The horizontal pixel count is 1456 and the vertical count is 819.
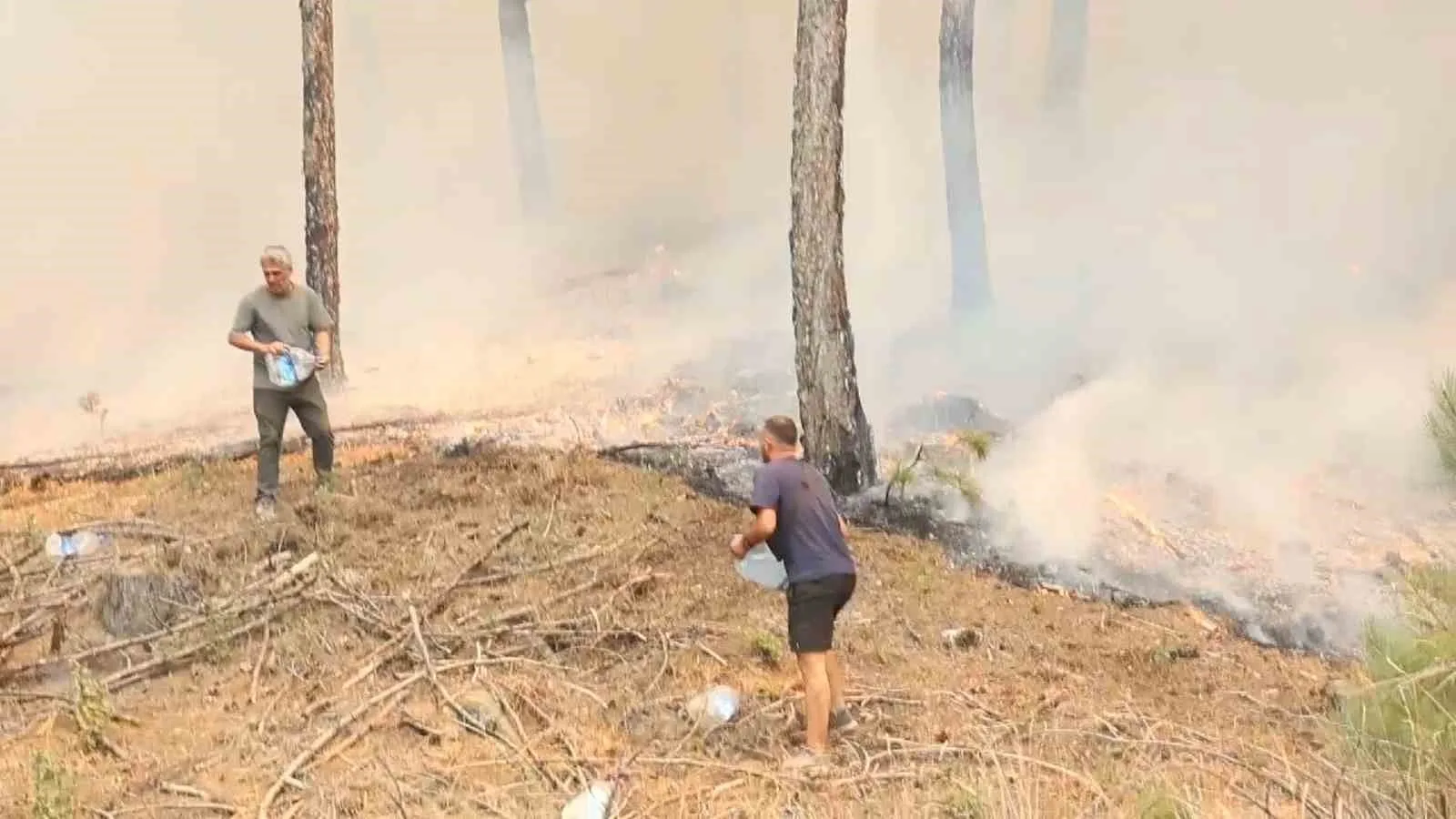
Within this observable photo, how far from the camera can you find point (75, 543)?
597 centimetres

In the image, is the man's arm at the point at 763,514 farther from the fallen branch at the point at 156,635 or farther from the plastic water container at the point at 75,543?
the plastic water container at the point at 75,543

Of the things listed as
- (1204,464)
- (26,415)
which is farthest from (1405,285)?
(26,415)

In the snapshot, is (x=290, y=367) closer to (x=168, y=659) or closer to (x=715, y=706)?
(x=168, y=659)

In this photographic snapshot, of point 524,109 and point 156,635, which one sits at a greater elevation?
point 524,109

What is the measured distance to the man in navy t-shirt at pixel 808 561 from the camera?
158 inches

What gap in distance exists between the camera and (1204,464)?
810 cm

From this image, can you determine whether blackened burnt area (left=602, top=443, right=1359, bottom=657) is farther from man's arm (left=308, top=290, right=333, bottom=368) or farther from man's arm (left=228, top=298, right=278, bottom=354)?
man's arm (left=228, top=298, right=278, bottom=354)

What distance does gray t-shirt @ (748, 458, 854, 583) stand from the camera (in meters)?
4.03

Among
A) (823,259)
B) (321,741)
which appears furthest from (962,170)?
(321,741)

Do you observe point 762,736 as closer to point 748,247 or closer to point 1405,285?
point 1405,285

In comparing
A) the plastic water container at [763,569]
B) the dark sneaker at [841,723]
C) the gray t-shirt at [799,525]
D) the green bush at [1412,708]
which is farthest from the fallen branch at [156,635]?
the green bush at [1412,708]

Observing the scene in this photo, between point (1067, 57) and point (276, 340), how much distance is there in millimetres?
12129

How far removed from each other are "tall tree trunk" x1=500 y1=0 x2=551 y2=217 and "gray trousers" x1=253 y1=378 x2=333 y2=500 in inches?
481

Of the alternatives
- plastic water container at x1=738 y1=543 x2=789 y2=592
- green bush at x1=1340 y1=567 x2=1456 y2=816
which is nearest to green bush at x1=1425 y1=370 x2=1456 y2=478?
green bush at x1=1340 y1=567 x2=1456 y2=816
